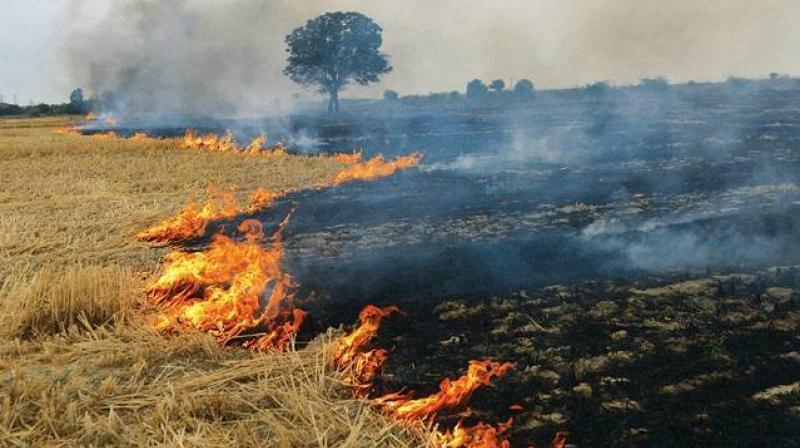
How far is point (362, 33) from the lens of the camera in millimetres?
60969

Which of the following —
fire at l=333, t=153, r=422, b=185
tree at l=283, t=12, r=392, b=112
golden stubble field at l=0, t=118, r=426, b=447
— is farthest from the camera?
tree at l=283, t=12, r=392, b=112

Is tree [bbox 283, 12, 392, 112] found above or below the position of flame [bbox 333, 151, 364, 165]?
above

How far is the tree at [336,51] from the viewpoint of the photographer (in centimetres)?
6003

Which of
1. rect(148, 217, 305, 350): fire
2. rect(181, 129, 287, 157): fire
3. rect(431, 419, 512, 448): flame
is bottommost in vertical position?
rect(431, 419, 512, 448): flame

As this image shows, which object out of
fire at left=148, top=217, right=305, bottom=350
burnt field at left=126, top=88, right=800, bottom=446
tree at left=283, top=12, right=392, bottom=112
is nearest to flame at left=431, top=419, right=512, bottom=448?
burnt field at left=126, top=88, right=800, bottom=446

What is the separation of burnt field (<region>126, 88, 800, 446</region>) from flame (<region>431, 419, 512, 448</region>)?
123 millimetres

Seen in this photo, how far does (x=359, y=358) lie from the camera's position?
5625mm

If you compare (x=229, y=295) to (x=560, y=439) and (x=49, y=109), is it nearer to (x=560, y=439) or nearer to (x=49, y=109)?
(x=560, y=439)

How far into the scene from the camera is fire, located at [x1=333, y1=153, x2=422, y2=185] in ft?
62.2

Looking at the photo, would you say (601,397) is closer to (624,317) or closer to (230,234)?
(624,317)

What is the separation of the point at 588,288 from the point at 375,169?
45.5ft

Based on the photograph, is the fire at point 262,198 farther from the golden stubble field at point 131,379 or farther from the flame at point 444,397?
the flame at point 444,397

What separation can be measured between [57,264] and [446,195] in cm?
825

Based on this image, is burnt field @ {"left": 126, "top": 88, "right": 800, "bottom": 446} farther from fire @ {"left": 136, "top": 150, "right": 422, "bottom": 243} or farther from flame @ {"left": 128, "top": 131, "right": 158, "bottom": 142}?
flame @ {"left": 128, "top": 131, "right": 158, "bottom": 142}
